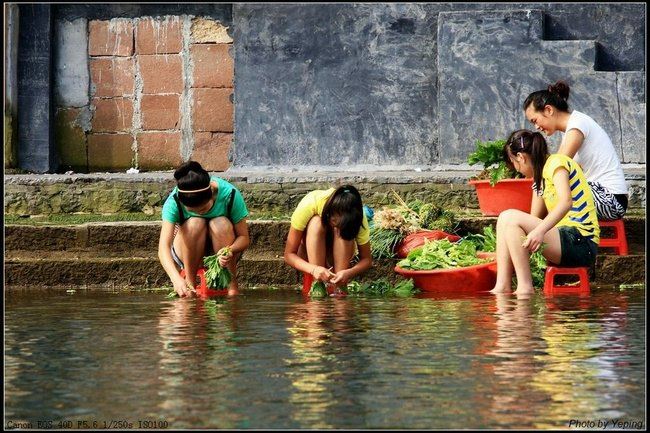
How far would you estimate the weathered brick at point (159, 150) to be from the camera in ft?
40.3

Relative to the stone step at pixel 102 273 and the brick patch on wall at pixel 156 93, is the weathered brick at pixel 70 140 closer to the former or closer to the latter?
the brick patch on wall at pixel 156 93

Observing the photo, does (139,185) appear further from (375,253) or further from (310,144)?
(375,253)

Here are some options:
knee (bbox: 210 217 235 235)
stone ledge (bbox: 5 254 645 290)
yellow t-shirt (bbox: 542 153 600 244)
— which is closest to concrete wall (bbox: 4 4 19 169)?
stone ledge (bbox: 5 254 645 290)

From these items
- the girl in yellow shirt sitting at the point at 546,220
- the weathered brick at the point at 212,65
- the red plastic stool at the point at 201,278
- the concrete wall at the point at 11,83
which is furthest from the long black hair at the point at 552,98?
the concrete wall at the point at 11,83

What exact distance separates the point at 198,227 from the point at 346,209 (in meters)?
1.03

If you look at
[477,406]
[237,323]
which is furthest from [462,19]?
[477,406]

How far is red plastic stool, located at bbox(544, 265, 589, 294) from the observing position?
852 cm

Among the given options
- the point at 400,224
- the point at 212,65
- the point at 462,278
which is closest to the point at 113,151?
the point at 212,65

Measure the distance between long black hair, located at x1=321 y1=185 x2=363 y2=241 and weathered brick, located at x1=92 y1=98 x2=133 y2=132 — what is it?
4345mm

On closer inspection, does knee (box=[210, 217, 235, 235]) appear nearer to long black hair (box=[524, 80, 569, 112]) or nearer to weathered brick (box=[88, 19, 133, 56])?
long black hair (box=[524, 80, 569, 112])

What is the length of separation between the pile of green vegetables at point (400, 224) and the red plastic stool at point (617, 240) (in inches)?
46.3

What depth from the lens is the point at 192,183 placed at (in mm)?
8430

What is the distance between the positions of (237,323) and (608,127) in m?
5.32

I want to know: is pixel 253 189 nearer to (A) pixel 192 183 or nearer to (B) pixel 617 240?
(A) pixel 192 183
